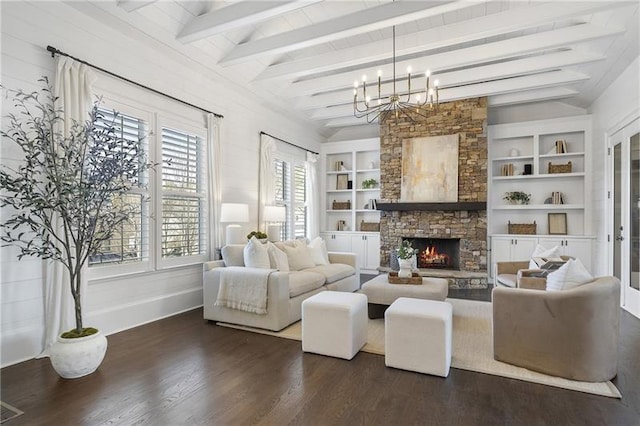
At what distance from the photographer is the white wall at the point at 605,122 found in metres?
4.28

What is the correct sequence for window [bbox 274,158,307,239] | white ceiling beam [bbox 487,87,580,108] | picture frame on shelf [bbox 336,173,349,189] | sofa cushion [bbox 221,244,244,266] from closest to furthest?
sofa cushion [bbox 221,244,244,266], white ceiling beam [bbox 487,87,580,108], window [bbox 274,158,307,239], picture frame on shelf [bbox 336,173,349,189]

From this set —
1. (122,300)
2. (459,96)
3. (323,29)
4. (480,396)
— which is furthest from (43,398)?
(459,96)

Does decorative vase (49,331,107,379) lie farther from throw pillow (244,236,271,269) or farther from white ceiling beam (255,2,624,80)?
white ceiling beam (255,2,624,80)

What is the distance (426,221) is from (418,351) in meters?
4.22

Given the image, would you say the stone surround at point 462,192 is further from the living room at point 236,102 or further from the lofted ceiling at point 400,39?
the lofted ceiling at point 400,39

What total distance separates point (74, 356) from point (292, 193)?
492 centimetres

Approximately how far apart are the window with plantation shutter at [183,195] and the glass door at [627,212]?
217 inches

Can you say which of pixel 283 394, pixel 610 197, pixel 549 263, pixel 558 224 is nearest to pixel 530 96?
pixel 610 197

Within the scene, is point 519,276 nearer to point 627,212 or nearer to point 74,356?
point 627,212

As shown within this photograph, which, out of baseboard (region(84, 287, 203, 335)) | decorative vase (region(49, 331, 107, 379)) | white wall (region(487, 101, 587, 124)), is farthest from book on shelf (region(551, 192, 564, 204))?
decorative vase (region(49, 331, 107, 379))

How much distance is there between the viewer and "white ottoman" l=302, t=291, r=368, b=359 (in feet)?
9.70

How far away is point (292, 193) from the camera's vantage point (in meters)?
7.10

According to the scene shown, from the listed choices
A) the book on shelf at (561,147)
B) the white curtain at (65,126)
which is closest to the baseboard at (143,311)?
the white curtain at (65,126)

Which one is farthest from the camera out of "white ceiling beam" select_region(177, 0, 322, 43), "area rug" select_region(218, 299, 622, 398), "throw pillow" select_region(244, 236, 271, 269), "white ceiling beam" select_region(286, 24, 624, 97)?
"throw pillow" select_region(244, 236, 271, 269)
